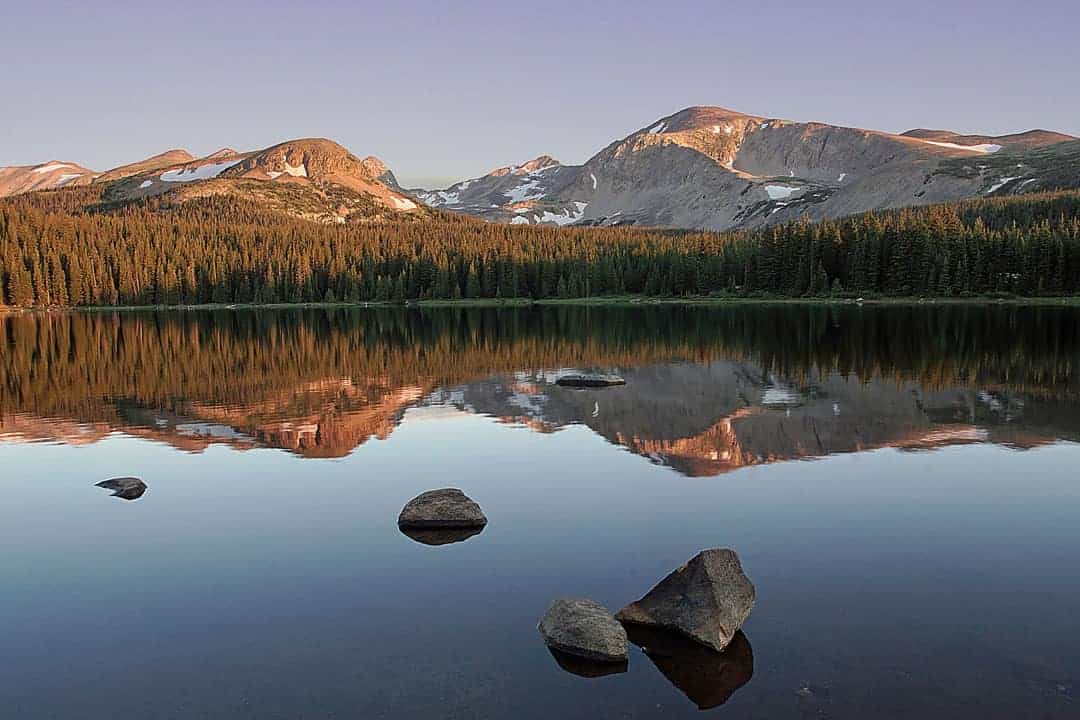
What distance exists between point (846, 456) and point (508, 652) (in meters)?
19.2

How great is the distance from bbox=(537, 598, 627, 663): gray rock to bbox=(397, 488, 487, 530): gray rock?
23.4ft

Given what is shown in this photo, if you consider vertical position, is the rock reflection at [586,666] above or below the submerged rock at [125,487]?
above

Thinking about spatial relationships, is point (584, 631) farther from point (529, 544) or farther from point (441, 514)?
point (441, 514)

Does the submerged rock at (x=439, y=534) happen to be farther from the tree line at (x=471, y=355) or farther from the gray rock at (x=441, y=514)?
the tree line at (x=471, y=355)

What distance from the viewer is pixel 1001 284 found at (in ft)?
484

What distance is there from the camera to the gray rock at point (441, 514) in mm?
21984

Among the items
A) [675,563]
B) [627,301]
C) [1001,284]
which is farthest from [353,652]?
[627,301]

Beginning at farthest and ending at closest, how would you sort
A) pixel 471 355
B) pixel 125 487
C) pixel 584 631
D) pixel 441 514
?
1. pixel 471 355
2. pixel 125 487
3. pixel 441 514
4. pixel 584 631

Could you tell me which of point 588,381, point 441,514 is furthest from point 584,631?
point 588,381

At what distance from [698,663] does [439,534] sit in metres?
9.17

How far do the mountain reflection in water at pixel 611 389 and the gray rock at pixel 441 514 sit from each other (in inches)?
352

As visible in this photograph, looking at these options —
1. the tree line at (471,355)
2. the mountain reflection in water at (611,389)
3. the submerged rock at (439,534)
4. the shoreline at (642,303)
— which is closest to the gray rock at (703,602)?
the submerged rock at (439,534)

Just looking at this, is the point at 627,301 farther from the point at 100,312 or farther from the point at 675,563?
the point at 675,563

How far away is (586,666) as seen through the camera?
1409cm
